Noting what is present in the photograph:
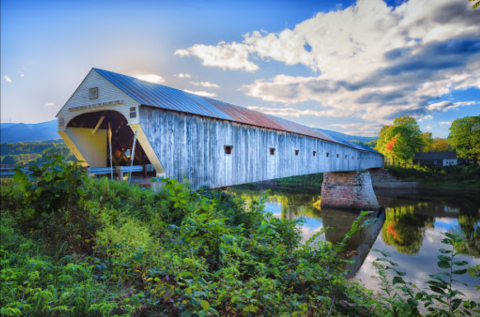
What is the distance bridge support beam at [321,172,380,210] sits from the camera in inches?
812

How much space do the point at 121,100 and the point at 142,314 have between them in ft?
18.5

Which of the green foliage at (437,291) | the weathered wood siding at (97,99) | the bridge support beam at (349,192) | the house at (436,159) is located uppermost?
the weathered wood siding at (97,99)

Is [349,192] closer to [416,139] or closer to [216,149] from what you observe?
[216,149]

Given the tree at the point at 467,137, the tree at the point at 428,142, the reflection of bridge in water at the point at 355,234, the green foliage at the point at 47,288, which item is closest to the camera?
the green foliage at the point at 47,288

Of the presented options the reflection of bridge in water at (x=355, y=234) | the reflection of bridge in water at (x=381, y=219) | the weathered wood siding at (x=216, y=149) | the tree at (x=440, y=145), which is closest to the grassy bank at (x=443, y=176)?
the reflection of bridge in water at (x=381, y=219)

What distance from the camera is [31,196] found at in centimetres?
329

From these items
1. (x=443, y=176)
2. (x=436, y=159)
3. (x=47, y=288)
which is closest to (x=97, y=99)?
(x=47, y=288)

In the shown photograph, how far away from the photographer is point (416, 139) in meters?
37.3

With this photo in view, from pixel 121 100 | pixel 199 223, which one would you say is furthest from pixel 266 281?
pixel 121 100

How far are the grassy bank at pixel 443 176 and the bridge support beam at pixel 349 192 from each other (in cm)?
1574

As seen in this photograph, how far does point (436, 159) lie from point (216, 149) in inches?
2048

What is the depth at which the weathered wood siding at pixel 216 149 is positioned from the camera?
22.2 feet

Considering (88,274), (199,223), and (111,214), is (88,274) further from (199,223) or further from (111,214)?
(111,214)

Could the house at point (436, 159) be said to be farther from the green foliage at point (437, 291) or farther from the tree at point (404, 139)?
the green foliage at point (437, 291)
